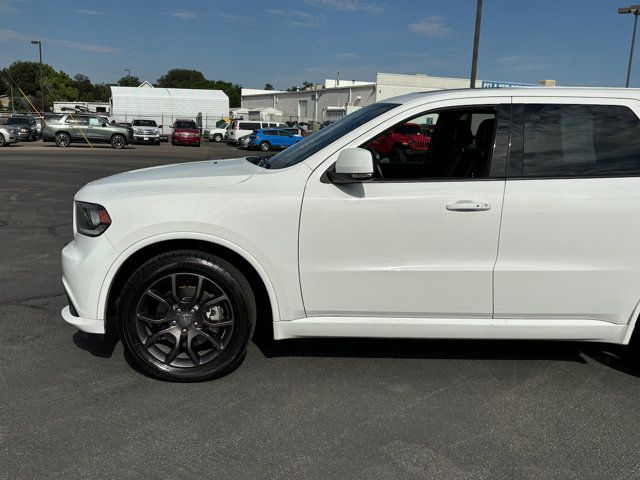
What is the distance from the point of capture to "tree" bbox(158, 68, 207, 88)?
14200cm

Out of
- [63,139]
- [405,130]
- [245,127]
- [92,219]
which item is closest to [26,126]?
[63,139]

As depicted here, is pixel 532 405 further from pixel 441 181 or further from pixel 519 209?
pixel 441 181

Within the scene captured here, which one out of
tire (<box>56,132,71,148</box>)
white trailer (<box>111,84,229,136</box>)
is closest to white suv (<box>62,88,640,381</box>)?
tire (<box>56,132,71,148</box>)

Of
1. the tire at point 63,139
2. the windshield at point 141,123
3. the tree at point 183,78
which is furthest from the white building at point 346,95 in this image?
the tree at point 183,78

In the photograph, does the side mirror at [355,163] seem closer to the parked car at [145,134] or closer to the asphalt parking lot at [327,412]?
the asphalt parking lot at [327,412]

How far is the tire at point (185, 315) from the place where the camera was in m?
3.35

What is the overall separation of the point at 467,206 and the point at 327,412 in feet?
4.82

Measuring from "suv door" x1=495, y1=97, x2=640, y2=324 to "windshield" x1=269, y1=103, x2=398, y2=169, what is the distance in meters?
0.90

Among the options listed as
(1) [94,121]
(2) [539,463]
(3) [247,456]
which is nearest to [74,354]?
(3) [247,456]

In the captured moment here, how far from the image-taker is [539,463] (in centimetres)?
275

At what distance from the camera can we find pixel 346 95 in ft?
182

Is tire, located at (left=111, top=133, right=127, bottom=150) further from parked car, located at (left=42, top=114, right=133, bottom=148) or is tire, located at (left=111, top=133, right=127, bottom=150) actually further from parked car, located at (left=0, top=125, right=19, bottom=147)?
parked car, located at (left=0, top=125, right=19, bottom=147)

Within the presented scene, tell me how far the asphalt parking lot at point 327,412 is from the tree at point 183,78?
145333mm

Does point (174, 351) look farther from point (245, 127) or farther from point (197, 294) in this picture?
point (245, 127)
